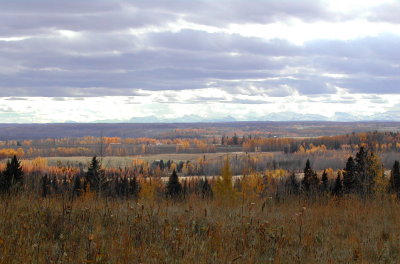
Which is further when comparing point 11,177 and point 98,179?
point 11,177

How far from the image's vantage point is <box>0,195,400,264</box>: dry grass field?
6902mm

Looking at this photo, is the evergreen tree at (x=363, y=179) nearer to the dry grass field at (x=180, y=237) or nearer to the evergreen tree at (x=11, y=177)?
the dry grass field at (x=180, y=237)

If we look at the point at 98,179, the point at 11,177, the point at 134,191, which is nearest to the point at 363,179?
the point at 134,191

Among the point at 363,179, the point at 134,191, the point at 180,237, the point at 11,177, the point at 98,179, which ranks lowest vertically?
the point at 134,191

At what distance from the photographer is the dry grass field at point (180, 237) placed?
6902mm

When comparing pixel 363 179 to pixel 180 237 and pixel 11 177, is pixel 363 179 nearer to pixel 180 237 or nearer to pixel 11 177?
pixel 11 177

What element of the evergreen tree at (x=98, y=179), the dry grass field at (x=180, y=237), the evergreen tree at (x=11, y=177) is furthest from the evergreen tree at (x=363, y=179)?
the evergreen tree at (x=11, y=177)

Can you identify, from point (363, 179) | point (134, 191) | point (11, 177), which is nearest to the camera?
point (11, 177)

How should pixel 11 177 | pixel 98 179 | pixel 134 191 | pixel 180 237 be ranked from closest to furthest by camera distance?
pixel 180 237, pixel 98 179, pixel 11 177, pixel 134 191

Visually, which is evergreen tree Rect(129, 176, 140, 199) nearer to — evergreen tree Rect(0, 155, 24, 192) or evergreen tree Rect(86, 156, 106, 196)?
evergreen tree Rect(86, 156, 106, 196)

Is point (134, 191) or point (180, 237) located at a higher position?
point (180, 237)

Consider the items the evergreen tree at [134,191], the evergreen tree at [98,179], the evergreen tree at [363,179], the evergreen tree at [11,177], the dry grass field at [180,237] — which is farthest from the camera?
the evergreen tree at [363,179]

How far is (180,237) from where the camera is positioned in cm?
782

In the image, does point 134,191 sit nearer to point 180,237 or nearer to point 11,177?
point 11,177
